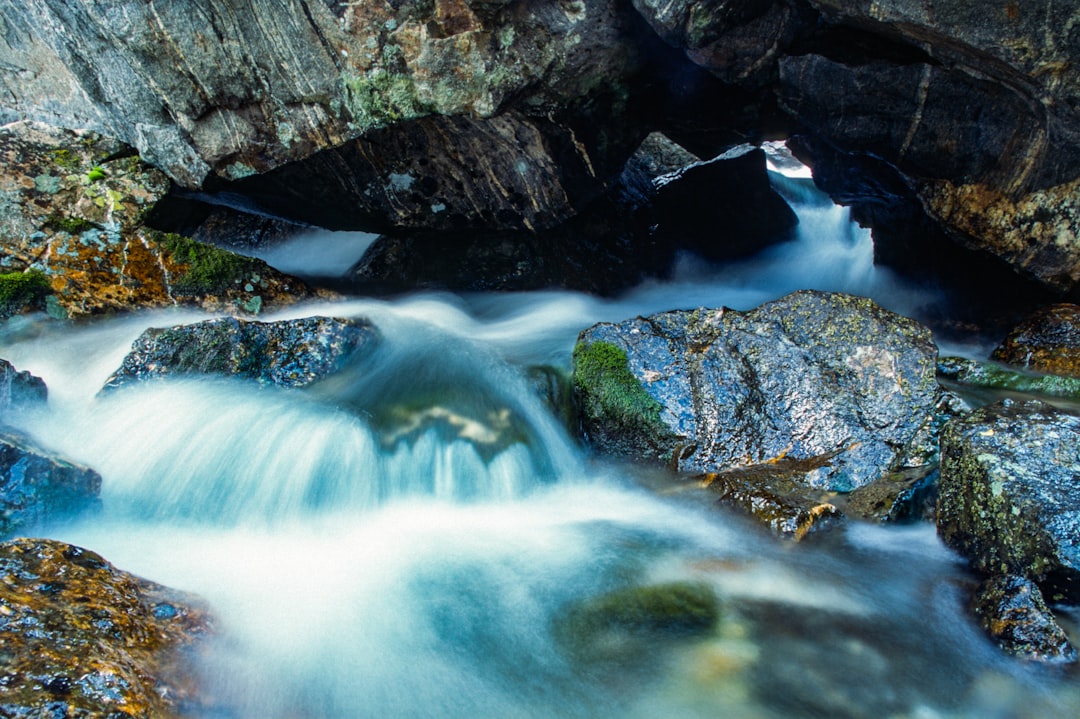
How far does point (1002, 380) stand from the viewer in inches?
252

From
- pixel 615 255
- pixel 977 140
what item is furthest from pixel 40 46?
pixel 977 140

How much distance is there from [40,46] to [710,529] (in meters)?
10.8

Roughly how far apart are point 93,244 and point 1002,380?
9756 mm

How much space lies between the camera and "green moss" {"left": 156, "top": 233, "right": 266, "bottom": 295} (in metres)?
7.62

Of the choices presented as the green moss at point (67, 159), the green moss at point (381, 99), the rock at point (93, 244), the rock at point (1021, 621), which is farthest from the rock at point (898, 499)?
the green moss at point (67, 159)

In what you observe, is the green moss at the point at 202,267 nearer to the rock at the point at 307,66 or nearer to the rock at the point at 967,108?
the rock at the point at 307,66

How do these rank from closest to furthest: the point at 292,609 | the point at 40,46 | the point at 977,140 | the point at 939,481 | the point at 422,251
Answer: the point at 292,609 < the point at 939,481 < the point at 977,140 < the point at 40,46 < the point at 422,251

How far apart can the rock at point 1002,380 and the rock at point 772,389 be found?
37.9 inches

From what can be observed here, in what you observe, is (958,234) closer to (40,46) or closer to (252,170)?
(252,170)

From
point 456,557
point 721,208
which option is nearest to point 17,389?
point 456,557

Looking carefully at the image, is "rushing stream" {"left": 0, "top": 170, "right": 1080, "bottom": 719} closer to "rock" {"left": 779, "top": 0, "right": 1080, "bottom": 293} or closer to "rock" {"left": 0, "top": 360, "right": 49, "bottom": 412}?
"rock" {"left": 0, "top": 360, "right": 49, "bottom": 412}

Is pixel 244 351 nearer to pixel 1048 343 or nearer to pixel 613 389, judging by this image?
pixel 613 389

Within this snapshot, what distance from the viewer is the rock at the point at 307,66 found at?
6598 millimetres

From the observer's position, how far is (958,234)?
721cm
